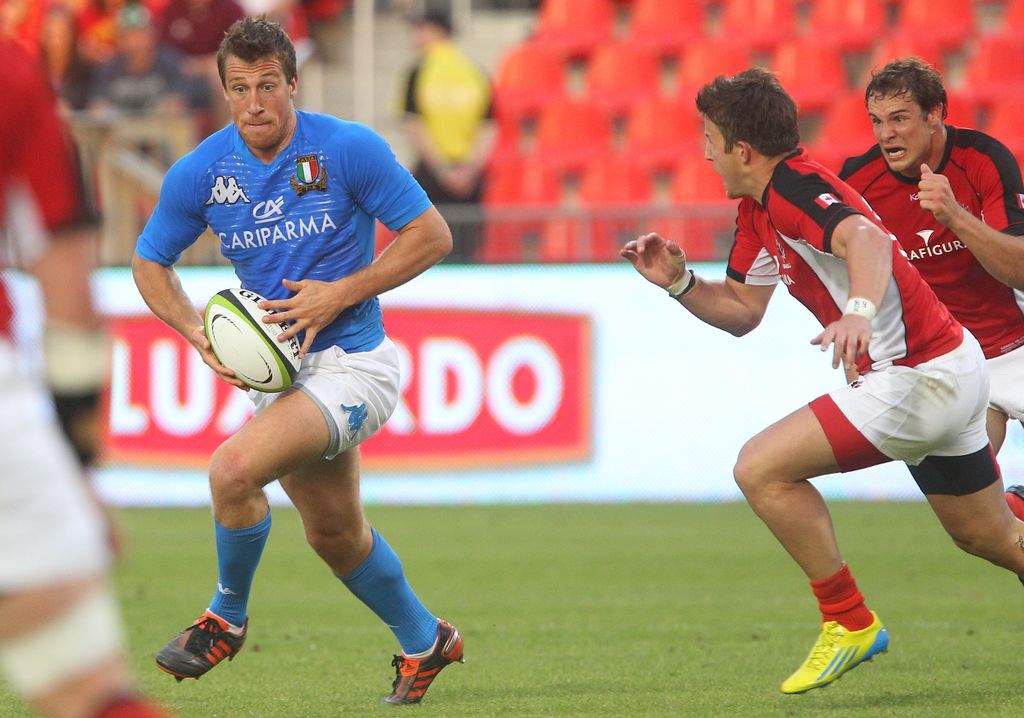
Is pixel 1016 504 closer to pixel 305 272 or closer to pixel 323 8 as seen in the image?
pixel 305 272

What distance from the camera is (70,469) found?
2.62m

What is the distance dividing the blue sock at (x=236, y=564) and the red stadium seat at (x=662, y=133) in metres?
10.4

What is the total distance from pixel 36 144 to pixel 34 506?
0.67 meters

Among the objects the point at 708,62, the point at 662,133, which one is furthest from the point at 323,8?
the point at 708,62

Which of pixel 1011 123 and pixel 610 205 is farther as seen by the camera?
pixel 1011 123

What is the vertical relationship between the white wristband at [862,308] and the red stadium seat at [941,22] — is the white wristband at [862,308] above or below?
below

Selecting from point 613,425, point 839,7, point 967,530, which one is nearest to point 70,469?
point 967,530

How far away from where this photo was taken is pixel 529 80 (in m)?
16.3

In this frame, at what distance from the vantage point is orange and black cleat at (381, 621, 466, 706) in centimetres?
548

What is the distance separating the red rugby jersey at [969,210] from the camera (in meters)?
5.84

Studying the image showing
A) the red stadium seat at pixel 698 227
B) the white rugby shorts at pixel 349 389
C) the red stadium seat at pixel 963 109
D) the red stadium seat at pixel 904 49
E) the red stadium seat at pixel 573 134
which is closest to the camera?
the white rugby shorts at pixel 349 389

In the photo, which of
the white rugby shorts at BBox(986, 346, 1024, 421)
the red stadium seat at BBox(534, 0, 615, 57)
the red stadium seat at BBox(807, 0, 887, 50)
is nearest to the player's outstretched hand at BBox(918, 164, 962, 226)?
the white rugby shorts at BBox(986, 346, 1024, 421)

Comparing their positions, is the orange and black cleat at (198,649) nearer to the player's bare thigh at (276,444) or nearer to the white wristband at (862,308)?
the player's bare thigh at (276,444)

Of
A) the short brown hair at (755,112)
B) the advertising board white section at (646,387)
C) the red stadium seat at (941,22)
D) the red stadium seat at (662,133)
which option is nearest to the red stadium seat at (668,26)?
the red stadium seat at (662,133)
